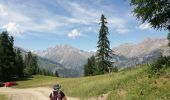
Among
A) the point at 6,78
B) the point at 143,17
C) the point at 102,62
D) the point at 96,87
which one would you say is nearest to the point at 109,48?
the point at 102,62

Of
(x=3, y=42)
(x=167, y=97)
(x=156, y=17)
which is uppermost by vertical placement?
(x=3, y=42)

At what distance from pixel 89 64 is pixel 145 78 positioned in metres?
117

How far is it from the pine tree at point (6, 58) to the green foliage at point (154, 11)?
71027mm

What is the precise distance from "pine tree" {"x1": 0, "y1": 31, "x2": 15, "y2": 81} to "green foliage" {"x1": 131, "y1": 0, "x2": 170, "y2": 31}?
71.0 m

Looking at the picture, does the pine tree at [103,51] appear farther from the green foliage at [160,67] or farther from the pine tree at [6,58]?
the green foliage at [160,67]

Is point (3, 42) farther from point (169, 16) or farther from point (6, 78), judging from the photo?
point (169, 16)

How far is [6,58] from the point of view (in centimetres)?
9669

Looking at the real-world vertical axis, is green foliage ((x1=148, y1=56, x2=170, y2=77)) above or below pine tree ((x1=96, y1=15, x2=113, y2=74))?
below

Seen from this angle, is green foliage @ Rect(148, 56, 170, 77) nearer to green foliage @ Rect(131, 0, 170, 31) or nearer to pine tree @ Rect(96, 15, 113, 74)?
green foliage @ Rect(131, 0, 170, 31)

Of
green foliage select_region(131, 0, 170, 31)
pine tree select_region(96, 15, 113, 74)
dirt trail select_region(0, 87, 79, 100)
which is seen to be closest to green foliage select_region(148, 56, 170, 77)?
green foliage select_region(131, 0, 170, 31)

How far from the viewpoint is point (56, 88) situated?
20547mm

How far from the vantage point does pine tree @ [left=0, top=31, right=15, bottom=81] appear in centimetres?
9550

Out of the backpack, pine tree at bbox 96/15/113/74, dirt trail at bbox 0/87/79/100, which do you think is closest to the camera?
the backpack

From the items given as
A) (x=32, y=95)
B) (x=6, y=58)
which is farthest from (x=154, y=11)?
(x=6, y=58)
